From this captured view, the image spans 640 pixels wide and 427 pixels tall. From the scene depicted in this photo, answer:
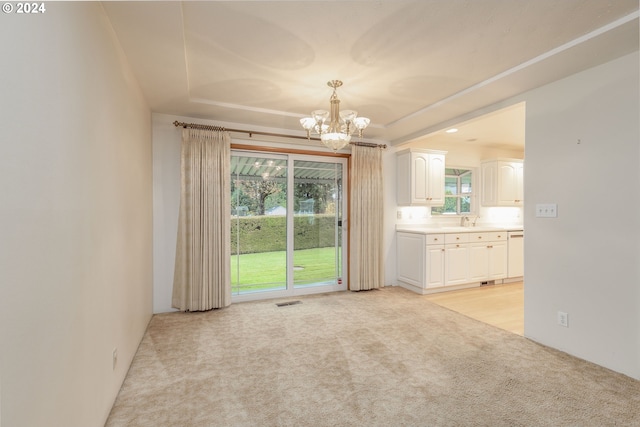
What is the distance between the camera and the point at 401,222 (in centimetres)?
509

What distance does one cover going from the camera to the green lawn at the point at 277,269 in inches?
164

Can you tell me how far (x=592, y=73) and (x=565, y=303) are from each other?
1993mm

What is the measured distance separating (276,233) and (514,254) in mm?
4142

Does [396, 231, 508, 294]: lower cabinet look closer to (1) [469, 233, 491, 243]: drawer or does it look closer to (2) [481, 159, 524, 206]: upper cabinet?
(1) [469, 233, 491, 243]: drawer

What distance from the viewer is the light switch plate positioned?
268 centimetres

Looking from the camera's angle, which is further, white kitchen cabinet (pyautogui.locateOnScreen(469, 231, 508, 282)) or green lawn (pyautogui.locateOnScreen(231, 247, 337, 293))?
white kitchen cabinet (pyautogui.locateOnScreen(469, 231, 508, 282))

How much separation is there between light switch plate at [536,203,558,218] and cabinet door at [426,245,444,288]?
1.75m

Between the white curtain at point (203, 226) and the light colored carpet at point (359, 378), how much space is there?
15.6 inches

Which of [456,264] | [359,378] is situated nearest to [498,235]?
[456,264]

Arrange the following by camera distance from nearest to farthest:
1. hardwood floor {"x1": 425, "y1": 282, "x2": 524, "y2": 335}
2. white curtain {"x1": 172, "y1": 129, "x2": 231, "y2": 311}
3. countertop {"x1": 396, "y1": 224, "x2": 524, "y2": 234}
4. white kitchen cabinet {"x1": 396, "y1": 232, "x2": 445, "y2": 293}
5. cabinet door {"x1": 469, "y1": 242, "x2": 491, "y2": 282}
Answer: hardwood floor {"x1": 425, "y1": 282, "x2": 524, "y2": 335} < white curtain {"x1": 172, "y1": 129, "x2": 231, "y2": 311} < white kitchen cabinet {"x1": 396, "y1": 232, "x2": 445, "y2": 293} < countertop {"x1": 396, "y1": 224, "x2": 524, "y2": 234} < cabinet door {"x1": 469, "y1": 242, "x2": 491, "y2": 282}

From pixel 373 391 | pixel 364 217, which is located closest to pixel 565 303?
pixel 373 391

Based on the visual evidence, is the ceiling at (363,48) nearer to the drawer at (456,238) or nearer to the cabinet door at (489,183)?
the drawer at (456,238)

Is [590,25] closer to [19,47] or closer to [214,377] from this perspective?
[19,47]
